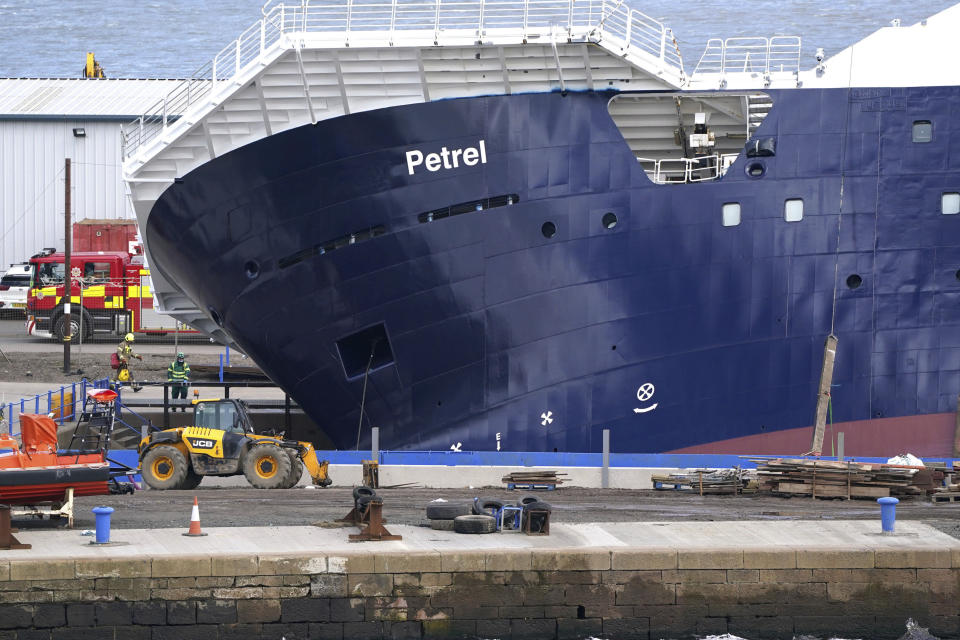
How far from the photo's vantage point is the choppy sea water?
6116 cm

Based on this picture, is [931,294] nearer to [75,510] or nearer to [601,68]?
[601,68]

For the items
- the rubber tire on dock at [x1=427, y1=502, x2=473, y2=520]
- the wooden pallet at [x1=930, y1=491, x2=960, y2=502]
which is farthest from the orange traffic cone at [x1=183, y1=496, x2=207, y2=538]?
the wooden pallet at [x1=930, y1=491, x2=960, y2=502]

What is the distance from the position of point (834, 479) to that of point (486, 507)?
727 centimetres

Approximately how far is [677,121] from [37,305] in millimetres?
28440

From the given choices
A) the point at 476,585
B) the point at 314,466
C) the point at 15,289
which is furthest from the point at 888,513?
the point at 15,289

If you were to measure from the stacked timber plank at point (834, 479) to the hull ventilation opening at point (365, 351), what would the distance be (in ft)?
24.5

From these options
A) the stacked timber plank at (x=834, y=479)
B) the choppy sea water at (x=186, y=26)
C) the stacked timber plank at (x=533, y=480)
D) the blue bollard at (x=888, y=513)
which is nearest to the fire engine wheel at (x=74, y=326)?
the choppy sea water at (x=186, y=26)

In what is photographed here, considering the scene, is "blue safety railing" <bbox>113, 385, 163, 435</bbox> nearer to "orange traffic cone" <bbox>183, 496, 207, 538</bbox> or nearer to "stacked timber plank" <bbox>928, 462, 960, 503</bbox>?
"orange traffic cone" <bbox>183, 496, 207, 538</bbox>

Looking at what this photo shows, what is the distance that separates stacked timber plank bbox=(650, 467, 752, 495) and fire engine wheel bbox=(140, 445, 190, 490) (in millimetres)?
8458

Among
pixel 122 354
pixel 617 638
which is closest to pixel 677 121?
pixel 617 638

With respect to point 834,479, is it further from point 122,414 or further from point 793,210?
point 122,414

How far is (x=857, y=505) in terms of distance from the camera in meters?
23.8

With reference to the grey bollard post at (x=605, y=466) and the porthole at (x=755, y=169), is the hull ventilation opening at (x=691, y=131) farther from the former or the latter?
the grey bollard post at (x=605, y=466)

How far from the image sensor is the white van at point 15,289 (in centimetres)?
5491
